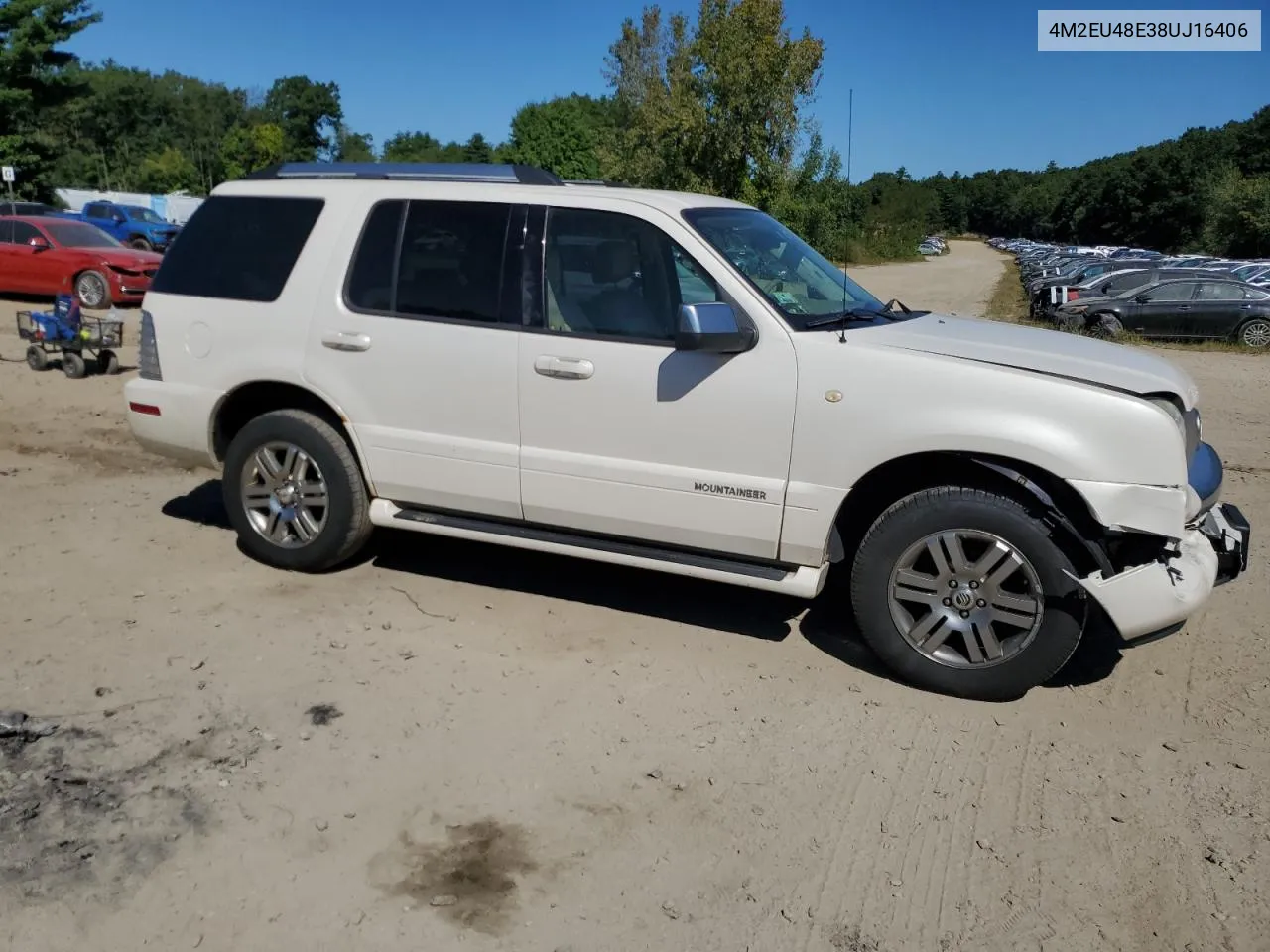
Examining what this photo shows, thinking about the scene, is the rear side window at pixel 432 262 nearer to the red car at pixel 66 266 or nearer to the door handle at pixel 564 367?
the door handle at pixel 564 367

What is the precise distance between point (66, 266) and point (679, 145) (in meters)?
13.0

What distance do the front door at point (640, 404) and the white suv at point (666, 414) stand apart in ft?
0.04

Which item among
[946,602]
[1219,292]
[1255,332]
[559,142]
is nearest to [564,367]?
[946,602]

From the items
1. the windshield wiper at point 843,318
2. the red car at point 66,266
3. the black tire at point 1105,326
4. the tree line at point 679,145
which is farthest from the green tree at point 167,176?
the windshield wiper at point 843,318

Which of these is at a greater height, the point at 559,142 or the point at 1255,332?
the point at 559,142

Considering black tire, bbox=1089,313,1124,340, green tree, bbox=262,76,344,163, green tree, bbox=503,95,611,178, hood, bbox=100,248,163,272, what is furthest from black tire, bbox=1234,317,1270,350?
green tree, bbox=262,76,344,163

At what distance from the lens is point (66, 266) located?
656 inches

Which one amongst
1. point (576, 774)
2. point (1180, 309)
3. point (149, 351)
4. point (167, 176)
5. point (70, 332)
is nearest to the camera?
point (576, 774)

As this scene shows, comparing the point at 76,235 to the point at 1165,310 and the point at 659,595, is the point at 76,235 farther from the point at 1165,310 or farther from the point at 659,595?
the point at 1165,310

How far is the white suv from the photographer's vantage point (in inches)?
162

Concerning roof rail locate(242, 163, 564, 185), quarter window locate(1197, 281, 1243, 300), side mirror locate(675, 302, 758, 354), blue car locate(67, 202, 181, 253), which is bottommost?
quarter window locate(1197, 281, 1243, 300)

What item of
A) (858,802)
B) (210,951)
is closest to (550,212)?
(858,802)

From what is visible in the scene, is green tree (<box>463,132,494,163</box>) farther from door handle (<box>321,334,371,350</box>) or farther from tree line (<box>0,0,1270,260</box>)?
door handle (<box>321,334,371,350</box>)

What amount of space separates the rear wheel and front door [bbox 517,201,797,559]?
16839 millimetres
